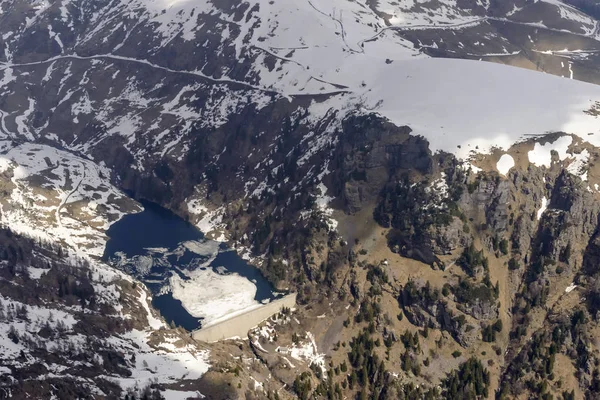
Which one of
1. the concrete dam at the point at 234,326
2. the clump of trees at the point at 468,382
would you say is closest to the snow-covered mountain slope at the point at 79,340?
the concrete dam at the point at 234,326

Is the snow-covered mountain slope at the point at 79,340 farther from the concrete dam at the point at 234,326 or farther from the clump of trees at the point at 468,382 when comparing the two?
the clump of trees at the point at 468,382

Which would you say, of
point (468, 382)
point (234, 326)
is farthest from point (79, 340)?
point (468, 382)

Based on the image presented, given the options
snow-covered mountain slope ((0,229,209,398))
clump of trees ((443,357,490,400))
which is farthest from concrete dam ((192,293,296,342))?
clump of trees ((443,357,490,400))

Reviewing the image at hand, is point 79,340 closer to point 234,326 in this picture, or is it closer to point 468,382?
point 234,326

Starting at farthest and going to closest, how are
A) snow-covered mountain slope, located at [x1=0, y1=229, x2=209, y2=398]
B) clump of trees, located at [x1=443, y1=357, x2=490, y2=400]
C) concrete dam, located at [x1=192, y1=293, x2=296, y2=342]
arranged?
concrete dam, located at [x1=192, y1=293, x2=296, y2=342]
clump of trees, located at [x1=443, y1=357, x2=490, y2=400]
snow-covered mountain slope, located at [x1=0, y1=229, x2=209, y2=398]

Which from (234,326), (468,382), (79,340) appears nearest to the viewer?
(79,340)

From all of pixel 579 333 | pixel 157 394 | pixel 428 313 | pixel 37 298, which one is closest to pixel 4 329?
pixel 37 298

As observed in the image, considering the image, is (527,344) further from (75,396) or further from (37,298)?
(37,298)

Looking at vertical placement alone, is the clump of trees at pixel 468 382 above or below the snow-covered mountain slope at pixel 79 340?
below

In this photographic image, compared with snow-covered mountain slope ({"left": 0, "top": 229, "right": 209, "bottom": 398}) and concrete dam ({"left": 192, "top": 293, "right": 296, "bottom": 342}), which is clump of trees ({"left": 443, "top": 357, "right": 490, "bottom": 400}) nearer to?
concrete dam ({"left": 192, "top": 293, "right": 296, "bottom": 342})

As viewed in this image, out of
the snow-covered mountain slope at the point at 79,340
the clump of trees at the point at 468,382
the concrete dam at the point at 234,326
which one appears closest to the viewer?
the snow-covered mountain slope at the point at 79,340

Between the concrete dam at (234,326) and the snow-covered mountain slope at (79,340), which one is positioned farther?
the concrete dam at (234,326)
